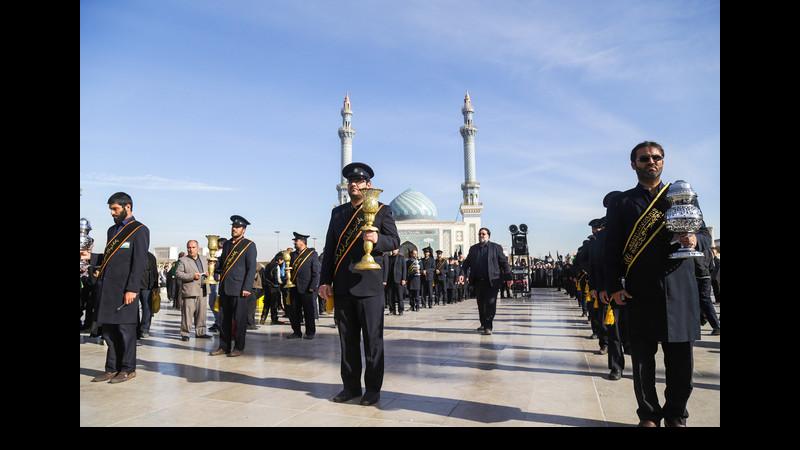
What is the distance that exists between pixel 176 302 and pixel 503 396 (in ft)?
43.6

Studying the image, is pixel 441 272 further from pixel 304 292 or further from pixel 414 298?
pixel 304 292

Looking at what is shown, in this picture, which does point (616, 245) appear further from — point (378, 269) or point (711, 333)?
point (711, 333)

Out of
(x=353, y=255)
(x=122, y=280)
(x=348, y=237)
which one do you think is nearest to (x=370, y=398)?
(x=353, y=255)

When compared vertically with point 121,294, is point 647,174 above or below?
above

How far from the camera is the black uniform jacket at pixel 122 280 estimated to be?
5.04 metres

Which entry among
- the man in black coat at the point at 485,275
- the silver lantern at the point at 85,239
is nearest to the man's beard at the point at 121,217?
the silver lantern at the point at 85,239

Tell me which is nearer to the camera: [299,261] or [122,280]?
[122,280]

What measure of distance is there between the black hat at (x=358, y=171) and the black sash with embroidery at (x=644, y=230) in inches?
82.4

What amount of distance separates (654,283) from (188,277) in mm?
7434

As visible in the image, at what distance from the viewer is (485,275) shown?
8.80m

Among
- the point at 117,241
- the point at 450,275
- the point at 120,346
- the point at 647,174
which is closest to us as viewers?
the point at 647,174

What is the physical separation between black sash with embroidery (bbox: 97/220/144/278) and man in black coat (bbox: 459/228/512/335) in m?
5.17

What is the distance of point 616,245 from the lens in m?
3.29
